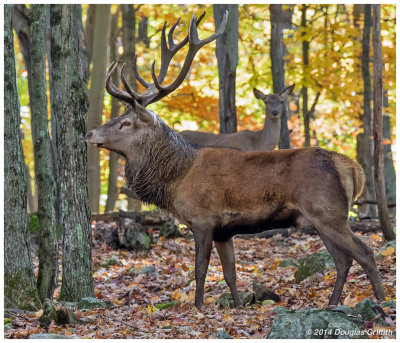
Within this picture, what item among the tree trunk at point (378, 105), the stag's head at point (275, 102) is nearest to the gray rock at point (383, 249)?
the tree trunk at point (378, 105)

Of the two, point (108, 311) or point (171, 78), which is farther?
point (171, 78)

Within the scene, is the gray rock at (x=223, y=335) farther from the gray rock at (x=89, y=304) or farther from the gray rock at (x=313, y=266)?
the gray rock at (x=313, y=266)

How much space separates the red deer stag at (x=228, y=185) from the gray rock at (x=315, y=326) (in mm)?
1528

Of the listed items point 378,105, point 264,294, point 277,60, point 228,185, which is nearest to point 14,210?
point 228,185

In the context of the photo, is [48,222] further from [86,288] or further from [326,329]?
[326,329]

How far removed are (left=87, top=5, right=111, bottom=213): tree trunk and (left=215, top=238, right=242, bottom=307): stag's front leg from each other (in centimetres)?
826

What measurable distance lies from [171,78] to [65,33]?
14351 mm

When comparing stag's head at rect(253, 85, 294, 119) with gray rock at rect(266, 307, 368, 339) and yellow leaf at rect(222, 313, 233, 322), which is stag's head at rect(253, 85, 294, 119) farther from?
gray rock at rect(266, 307, 368, 339)

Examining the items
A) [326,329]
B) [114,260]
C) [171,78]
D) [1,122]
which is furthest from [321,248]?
[171,78]

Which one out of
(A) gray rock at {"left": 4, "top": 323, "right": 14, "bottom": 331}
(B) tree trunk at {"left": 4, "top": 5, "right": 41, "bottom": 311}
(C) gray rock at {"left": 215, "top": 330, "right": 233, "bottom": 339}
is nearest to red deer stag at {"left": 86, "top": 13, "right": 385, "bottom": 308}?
(B) tree trunk at {"left": 4, "top": 5, "right": 41, "bottom": 311}

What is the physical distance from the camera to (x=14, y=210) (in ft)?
23.5

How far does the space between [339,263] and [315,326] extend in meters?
2.00

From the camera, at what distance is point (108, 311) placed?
24.1 feet

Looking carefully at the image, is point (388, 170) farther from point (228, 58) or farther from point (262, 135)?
point (228, 58)
